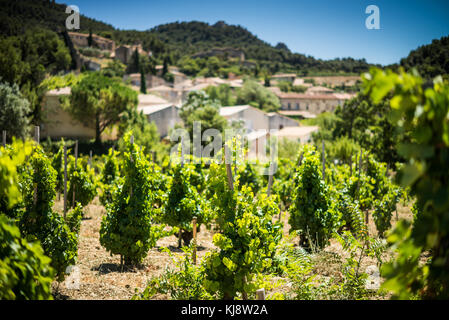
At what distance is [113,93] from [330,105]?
52.1 metres

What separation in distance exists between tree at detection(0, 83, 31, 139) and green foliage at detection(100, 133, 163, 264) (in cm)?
2144

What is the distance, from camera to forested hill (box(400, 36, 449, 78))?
21.3 m

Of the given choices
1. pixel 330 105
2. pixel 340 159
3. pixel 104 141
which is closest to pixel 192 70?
pixel 330 105

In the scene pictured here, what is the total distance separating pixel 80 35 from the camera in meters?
95.8

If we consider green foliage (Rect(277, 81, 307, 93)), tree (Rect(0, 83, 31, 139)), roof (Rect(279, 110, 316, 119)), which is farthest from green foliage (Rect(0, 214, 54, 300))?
green foliage (Rect(277, 81, 307, 93))

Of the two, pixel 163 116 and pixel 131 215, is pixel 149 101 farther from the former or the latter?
pixel 131 215

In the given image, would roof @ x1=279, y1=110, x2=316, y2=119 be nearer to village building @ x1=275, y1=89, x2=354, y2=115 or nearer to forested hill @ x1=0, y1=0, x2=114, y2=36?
village building @ x1=275, y1=89, x2=354, y2=115

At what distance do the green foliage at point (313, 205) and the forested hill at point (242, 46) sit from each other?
115217mm

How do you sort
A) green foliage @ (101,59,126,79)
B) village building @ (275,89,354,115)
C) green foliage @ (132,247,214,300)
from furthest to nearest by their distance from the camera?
green foliage @ (101,59,126,79) → village building @ (275,89,354,115) → green foliage @ (132,247,214,300)

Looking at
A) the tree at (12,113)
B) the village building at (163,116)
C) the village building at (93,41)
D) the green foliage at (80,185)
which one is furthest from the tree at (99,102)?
the village building at (93,41)

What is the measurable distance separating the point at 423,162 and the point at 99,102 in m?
31.5

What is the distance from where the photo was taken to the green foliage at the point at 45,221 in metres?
5.41
